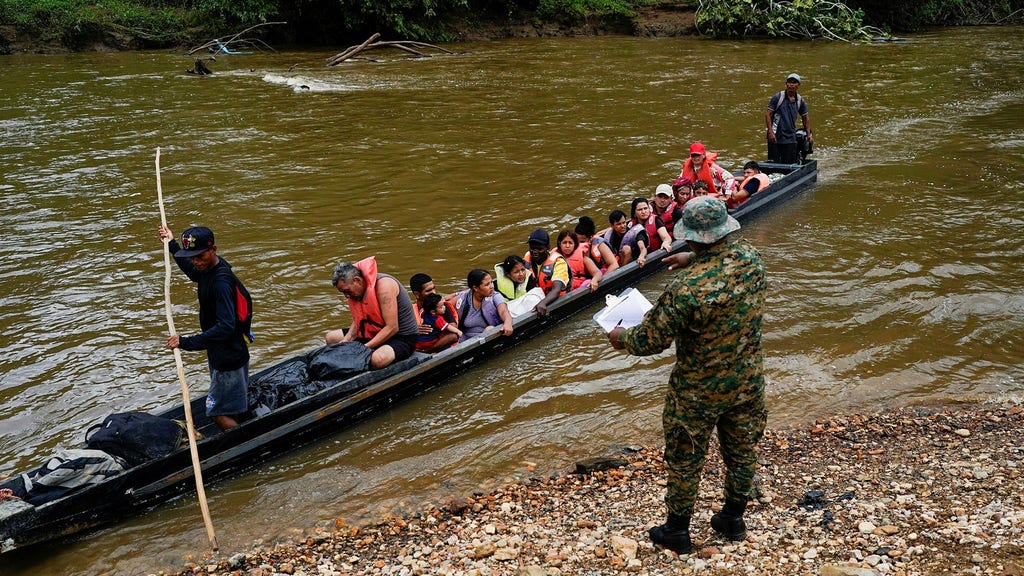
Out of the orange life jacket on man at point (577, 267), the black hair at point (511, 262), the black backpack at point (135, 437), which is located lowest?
the black backpack at point (135, 437)

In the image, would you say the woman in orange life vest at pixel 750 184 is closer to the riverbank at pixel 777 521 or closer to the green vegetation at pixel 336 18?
the riverbank at pixel 777 521

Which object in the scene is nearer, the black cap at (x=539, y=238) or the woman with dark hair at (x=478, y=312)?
the woman with dark hair at (x=478, y=312)

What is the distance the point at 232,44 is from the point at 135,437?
2635 cm

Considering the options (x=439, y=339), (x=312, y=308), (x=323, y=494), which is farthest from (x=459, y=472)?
(x=312, y=308)

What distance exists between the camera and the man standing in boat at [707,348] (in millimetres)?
4297

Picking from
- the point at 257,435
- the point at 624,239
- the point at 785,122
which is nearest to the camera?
the point at 257,435

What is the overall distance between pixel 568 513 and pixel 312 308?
505cm

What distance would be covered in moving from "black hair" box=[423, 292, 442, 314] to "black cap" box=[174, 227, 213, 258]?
241 centimetres

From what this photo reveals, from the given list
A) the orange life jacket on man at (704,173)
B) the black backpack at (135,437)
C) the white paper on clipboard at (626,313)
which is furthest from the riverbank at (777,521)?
the orange life jacket on man at (704,173)

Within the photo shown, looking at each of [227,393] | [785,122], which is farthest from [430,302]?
[785,122]

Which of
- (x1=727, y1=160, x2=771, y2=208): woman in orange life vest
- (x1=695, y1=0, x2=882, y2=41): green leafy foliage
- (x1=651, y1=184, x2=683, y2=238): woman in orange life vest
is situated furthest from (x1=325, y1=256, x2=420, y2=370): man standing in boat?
(x1=695, y1=0, x2=882, y2=41): green leafy foliage

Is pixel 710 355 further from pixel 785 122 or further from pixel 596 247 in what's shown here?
pixel 785 122

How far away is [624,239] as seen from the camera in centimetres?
973

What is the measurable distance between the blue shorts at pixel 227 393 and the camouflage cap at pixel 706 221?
3751 mm
